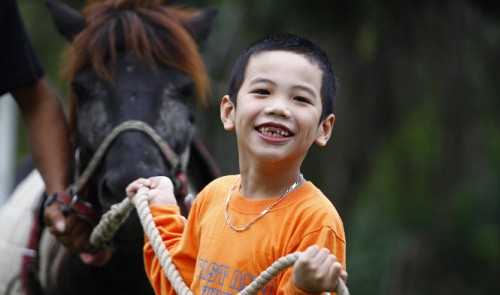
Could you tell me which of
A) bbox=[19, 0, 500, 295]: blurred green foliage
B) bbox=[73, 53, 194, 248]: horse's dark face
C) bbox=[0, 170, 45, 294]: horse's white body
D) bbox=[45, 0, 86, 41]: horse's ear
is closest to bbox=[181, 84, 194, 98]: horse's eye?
bbox=[73, 53, 194, 248]: horse's dark face

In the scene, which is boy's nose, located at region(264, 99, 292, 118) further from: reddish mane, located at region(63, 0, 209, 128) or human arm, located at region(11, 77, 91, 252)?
human arm, located at region(11, 77, 91, 252)

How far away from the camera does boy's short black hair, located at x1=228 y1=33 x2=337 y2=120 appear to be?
252cm

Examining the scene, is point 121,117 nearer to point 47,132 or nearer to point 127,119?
point 127,119

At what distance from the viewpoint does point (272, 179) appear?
255cm

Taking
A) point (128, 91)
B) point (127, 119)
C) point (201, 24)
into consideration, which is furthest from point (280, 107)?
point (201, 24)

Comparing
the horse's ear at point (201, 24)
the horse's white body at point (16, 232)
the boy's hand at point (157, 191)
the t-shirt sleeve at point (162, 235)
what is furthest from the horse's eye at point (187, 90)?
the t-shirt sleeve at point (162, 235)

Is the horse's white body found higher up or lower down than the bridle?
lower down

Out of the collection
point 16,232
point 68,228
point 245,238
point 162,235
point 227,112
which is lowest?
point 16,232

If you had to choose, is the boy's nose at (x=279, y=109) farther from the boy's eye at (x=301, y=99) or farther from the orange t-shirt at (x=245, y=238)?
the orange t-shirt at (x=245, y=238)

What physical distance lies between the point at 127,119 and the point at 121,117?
0.11 feet

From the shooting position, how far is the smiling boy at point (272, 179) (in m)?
2.42

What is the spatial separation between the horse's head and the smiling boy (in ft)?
2.97

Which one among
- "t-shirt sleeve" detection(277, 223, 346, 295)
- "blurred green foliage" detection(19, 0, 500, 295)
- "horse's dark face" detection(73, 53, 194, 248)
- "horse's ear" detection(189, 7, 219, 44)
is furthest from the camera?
"blurred green foliage" detection(19, 0, 500, 295)

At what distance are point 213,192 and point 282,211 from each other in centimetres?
31
